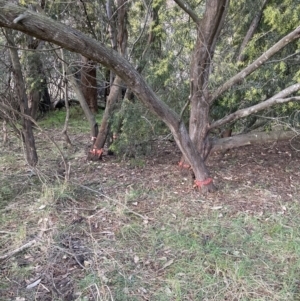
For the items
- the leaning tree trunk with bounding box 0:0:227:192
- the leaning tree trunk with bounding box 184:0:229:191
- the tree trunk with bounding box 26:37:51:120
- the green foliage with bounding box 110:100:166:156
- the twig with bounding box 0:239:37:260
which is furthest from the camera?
the tree trunk with bounding box 26:37:51:120

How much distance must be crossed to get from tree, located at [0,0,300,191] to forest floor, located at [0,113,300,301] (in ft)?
1.61

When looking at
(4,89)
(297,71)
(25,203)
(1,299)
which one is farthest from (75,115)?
(1,299)

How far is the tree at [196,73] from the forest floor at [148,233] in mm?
490

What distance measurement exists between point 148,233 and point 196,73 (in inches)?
71.2

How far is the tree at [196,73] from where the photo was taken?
93.9 inches

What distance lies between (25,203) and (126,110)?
1.68 meters

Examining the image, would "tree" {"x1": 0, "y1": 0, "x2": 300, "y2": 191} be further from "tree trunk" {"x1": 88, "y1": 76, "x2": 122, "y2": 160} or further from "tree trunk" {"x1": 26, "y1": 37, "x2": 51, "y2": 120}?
"tree trunk" {"x1": 26, "y1": 37, "x2": 51, "y2": 120}

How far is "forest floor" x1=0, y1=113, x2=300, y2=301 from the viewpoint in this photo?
231cm

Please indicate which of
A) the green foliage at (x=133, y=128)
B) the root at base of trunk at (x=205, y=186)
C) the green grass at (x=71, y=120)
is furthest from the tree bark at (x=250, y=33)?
the green grass at (x=71, y=120)

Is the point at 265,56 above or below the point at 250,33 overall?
below

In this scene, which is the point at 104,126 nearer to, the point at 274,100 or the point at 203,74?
the point at 203,74

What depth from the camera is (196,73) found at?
3596 mm

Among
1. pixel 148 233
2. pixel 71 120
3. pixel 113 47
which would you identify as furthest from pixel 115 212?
pixel 71 120

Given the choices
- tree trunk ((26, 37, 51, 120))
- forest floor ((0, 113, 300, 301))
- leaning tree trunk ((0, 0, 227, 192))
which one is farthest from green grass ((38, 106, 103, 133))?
leaning tree trunk ((0, 0, 227, 192))
